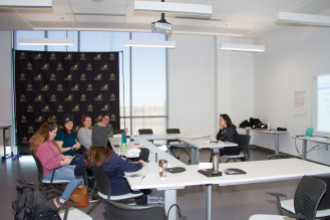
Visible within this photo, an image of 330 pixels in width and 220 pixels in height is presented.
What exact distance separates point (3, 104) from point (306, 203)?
7.35 metres

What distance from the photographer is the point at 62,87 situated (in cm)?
720

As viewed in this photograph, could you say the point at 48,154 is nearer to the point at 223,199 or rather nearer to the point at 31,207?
the point at 31,207

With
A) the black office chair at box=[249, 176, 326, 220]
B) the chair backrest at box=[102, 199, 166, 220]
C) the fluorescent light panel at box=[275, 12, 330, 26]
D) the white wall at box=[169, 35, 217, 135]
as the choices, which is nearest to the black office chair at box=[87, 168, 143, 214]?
the chair backrest at box=[102, 199, 166, 220]

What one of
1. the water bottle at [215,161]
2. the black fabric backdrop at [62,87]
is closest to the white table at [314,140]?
the water bottle at [215,161]

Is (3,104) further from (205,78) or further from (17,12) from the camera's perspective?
(205,78)

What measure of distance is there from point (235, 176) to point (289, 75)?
4.98 m

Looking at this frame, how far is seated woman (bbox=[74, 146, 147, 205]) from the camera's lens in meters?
2.64

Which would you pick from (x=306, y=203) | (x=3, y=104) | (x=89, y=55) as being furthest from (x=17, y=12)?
(x=306, y=203)

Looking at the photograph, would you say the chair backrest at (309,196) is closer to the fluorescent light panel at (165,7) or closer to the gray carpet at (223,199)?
the gray carpet at (223,199)

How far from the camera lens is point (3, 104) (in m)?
6.95

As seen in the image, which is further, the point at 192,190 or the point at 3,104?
the point at 3,104

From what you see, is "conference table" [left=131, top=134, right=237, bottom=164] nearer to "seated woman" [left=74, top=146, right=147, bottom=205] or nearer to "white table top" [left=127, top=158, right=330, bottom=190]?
"white table top" [left=127, top=158, right=330, bottom=190]

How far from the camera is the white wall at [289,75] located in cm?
573

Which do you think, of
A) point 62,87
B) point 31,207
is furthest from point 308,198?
point 62,87
